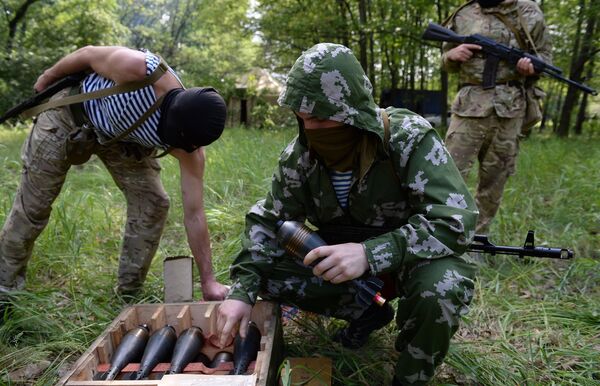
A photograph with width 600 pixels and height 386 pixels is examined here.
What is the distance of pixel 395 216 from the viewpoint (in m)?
2.08

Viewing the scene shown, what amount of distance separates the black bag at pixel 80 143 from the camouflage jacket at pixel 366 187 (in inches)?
38.8

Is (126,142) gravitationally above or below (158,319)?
above

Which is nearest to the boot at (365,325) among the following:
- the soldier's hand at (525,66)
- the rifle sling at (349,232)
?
the rifle sling at (349,232)

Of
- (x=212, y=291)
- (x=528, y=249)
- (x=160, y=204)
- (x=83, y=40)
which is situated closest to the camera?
(x=528, y=249)

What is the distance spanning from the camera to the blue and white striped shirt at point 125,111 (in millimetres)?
2285

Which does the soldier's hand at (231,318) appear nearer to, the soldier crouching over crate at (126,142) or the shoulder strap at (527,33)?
the soldier crouching over crate at (126,142)

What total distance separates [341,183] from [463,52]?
2.17 m

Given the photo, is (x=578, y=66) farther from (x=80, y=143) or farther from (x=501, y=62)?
(x=80, y=143)

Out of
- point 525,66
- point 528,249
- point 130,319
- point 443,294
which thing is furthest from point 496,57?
point 130,319

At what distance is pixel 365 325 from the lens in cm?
224

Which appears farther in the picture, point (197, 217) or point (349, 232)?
point (197, 217)

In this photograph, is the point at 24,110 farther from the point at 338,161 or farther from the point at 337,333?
the point at 337,333

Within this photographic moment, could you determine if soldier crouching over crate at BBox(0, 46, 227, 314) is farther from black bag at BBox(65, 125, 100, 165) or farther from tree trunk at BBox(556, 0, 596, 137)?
tree trunk at BBox(556, 0, 596, 137)

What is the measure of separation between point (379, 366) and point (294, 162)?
1.04 meters
